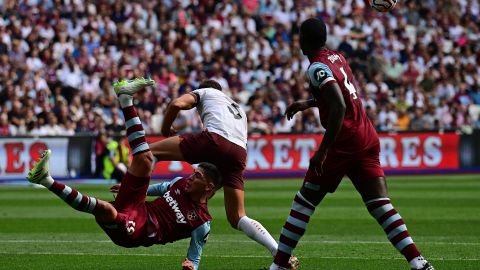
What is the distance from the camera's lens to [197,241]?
31.0 feet

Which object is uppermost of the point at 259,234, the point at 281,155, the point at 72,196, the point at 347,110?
the point at 347,110

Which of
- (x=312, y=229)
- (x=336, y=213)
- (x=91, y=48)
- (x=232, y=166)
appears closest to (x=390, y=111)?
(x=91, y=48)

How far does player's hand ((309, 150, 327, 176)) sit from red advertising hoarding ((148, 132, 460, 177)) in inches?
669

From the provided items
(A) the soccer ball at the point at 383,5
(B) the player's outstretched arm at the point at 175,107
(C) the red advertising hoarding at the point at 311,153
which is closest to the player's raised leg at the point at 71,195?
(B) the player's outstretched arm at the point at 175,107

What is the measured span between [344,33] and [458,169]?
6810 millimetres

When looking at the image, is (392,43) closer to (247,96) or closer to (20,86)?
(247,96)

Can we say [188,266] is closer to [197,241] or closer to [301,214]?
[197,241]

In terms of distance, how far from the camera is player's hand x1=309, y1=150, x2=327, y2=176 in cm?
854

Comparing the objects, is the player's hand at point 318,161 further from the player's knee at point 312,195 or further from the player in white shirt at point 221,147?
the player in white shirt at point 221,147

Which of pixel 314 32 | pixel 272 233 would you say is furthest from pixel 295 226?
pixel 272 233

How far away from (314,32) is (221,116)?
194 cm

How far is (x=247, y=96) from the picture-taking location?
29609 mm

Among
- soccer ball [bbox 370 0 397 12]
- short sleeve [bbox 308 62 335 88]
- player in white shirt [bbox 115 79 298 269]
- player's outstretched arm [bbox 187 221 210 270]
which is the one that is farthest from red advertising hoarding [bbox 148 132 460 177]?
short sleeve [bbox 308 62 335 88]

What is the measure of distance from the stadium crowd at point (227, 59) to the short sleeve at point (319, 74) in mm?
17384
